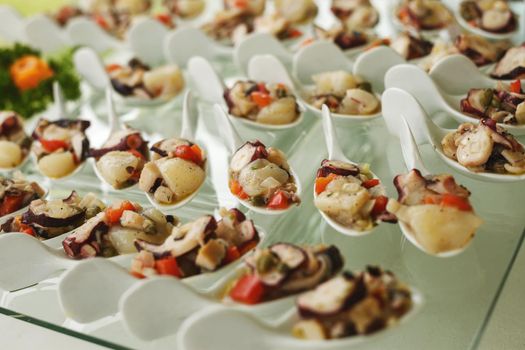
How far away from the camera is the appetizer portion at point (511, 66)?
272 centimetres

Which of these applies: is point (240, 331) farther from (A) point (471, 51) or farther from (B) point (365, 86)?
(A) point (471, 51)

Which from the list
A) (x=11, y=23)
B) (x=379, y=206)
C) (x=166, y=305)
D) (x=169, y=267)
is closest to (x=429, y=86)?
(x=379, y=206)

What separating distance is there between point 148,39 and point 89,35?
47cm

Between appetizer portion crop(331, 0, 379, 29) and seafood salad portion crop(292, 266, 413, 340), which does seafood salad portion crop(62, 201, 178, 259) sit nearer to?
seafood salad portion crop(292, 266, 413, 340)

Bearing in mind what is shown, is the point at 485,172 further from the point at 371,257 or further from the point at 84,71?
the point at 84,71

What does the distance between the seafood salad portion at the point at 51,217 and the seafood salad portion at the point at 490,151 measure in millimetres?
1347

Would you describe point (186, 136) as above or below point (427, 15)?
below

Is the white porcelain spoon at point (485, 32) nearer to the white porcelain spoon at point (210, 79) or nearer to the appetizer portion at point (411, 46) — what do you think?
the appetizer portion at point (411, 46)

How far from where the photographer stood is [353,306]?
1.69 meters

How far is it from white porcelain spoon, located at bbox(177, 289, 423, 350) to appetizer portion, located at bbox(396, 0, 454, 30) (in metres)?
2.02

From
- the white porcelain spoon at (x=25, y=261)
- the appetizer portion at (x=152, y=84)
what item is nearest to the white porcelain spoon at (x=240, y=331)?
the white porcelain spoon at (x=25, y=261)

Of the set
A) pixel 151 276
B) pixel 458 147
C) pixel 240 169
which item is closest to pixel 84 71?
pixel 240 169

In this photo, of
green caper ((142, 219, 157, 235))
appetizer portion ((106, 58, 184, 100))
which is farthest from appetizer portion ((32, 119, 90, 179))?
green caper ((142, 219, 157, 235))

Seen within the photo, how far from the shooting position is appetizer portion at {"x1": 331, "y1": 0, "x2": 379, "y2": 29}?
353 cm
